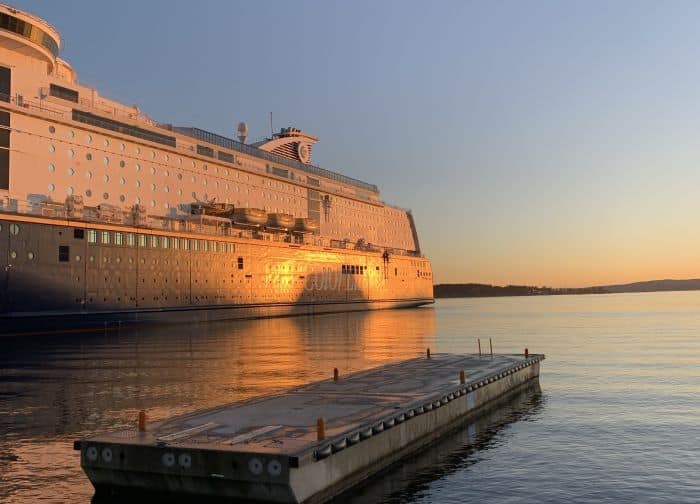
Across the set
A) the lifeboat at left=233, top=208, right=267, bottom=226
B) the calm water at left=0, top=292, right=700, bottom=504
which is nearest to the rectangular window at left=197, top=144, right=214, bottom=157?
the lifeboat at left=233, top=208, right=267, bottom=226

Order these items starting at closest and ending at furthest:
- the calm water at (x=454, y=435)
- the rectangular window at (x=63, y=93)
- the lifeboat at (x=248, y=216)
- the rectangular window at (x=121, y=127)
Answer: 1. the calm water at (x=454, y=435)
2. the rectangular window at (x=63, y=93)
3. the rectangular window at (x=121, y=127)
4. the lifeboat at (x=248, y=216)

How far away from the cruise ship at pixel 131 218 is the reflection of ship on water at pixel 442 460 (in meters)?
29.4

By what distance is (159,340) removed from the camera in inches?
1500

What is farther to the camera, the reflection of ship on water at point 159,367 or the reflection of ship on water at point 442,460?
the reflection of ship on water at point 159,367

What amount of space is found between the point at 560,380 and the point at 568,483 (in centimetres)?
1326

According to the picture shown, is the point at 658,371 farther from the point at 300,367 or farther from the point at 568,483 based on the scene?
the point at 568,483

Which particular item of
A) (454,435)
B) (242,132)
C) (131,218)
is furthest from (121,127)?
(454,435)

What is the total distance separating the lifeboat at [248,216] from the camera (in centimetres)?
5844

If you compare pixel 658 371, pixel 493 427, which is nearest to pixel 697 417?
pixel 493 427

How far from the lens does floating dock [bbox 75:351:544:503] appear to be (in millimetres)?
9547

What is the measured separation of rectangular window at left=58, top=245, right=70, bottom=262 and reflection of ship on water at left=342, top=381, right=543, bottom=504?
99.6 ft

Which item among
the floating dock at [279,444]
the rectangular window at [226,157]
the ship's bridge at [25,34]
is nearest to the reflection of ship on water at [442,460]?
the floating dock at [279,444]

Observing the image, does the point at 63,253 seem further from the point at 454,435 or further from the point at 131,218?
the point at 454,435

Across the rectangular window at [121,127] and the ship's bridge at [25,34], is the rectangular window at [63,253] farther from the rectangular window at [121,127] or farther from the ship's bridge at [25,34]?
the ship's bridge at [25,34]
